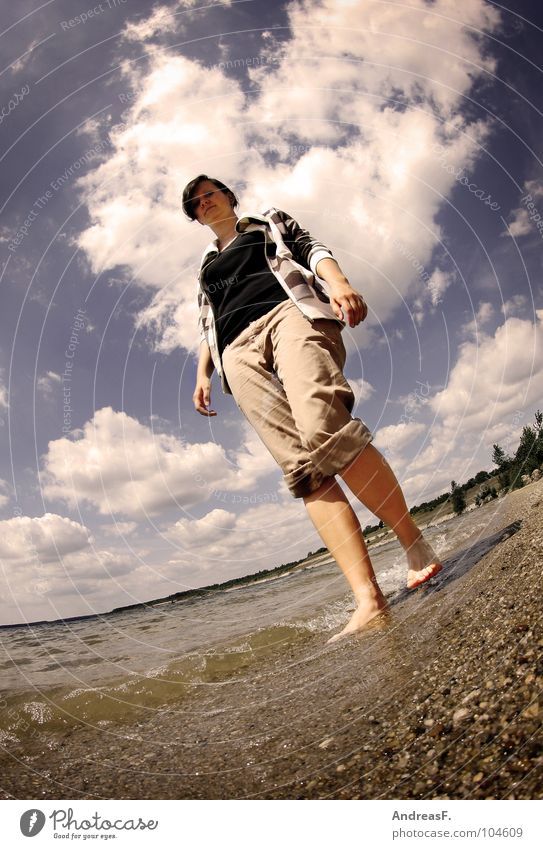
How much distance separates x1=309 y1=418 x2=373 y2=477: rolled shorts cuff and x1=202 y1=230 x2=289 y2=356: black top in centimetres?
127

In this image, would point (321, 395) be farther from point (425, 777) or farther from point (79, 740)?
point (79, 740)

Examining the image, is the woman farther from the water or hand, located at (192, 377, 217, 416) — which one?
the water

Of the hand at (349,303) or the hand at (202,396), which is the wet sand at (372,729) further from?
the hand at (202,396)

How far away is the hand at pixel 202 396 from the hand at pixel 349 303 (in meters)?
1.84

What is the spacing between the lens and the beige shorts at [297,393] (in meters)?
3.11

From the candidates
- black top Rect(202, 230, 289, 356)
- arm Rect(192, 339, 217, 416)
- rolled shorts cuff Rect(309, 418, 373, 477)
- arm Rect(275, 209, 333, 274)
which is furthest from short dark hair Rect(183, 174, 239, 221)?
rolled shorts cuff Rect(309, 418, 373, 477)

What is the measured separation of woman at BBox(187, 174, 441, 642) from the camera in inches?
122

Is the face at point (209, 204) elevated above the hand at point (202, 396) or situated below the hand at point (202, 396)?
above

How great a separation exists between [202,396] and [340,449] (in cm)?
204

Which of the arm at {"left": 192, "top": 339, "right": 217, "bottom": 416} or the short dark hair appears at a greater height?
the short dark hair

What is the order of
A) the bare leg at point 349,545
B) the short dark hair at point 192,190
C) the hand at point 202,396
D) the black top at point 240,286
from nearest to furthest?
the bare leg at point 349,545
the black top at point 240,286
the short dark hair at point 192,190
the hand at point 202,396

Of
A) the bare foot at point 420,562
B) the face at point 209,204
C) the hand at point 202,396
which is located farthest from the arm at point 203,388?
the bare foot at point 420,562
